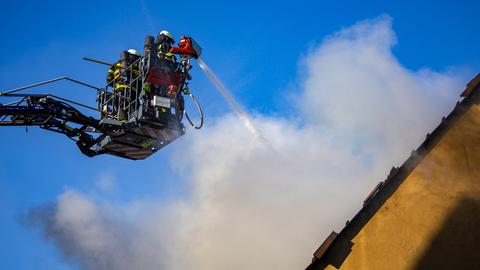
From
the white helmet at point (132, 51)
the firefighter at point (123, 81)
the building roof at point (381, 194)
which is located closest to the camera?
the building roof at point (381, 194)

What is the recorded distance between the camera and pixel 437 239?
302 inches

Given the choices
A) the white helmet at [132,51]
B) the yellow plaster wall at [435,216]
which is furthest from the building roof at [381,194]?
the white helmet at [132,51]

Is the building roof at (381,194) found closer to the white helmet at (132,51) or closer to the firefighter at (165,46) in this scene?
the firefighter at (165,46)

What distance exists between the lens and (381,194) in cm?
835

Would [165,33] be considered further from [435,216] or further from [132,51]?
[435,216]

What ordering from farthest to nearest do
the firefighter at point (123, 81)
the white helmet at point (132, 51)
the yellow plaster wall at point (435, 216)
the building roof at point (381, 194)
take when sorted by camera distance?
1. the white helmet at point (132, 51)
2. the firefighter at point (123, 81)
3. the building roof at point (381, 194)
4. the yellow plaster wall at point (435, 216)

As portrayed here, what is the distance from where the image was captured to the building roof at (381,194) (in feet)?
26.7

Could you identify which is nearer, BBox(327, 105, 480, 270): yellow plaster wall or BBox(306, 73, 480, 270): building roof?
BBox(327, 105, 480, 270): yellow plaster wall

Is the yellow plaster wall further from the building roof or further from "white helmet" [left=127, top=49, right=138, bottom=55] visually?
"white helmet" [left=127, top=49, right=138, bottom=55]

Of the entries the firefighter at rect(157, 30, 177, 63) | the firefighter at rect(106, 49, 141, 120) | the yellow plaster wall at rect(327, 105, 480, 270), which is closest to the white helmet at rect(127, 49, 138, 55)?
the firefighter at rect(106, 49, 141, 120)

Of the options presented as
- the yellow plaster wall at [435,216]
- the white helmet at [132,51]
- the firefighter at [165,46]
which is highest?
the firefighter at [165,46]

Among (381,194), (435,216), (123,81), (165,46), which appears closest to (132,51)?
(123,81)

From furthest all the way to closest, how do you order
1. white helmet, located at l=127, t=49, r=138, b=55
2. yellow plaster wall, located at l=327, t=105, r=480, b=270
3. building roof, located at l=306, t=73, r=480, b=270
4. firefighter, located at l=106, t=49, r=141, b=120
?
1. white helmet, located at l=127, t=49, r=138, b=55
2. firefighter, located at l=106, t=49, r=141, b=120
3. building roof, located at l=306, t=73, r=480, b=270
4. yellow plaster wall, located at l=327, t=105, r=480, b=270

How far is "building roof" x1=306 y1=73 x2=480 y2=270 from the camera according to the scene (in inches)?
320
